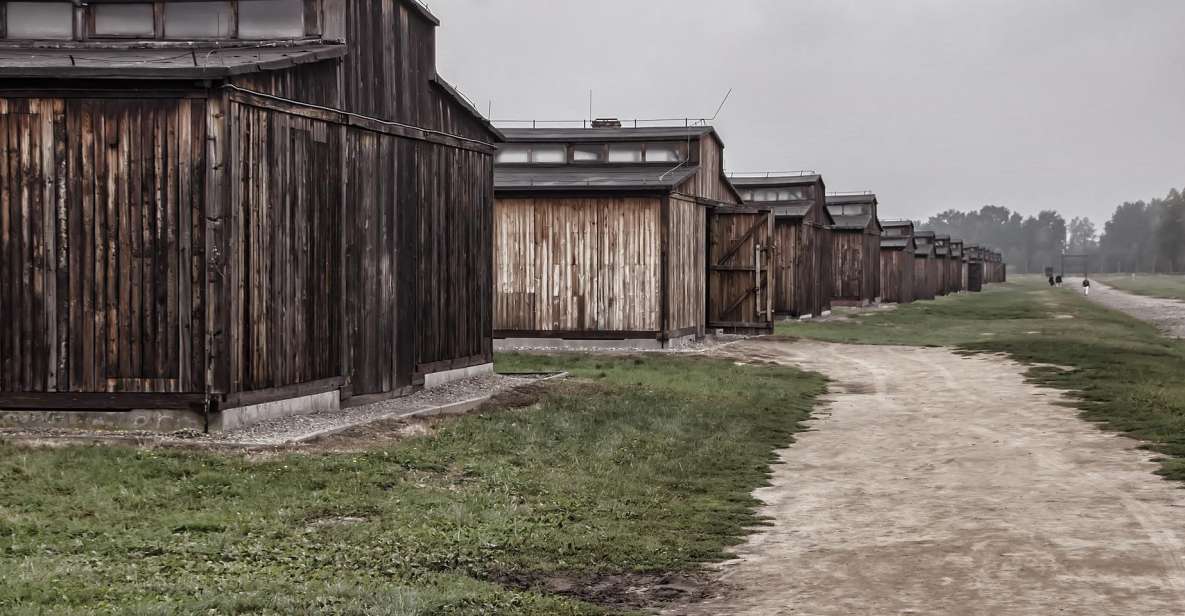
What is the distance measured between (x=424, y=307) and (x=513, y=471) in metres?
7.10

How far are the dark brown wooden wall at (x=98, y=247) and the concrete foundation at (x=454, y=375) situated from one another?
20.6ft

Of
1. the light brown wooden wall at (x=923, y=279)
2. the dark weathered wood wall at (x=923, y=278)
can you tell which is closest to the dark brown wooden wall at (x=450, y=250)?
the dark weathered wood wall at (x=923, y=278)

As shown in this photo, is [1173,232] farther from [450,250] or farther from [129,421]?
[129,421]

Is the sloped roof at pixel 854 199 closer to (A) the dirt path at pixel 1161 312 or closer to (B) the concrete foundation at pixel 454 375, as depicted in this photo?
(A) the dirt path at pixel 1161 312

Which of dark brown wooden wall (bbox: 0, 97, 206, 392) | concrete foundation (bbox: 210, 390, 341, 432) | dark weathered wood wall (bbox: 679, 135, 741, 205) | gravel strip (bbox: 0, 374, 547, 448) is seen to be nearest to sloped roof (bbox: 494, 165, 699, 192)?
dark weathered wood wall (bbox: 679, 135, 741, 205)

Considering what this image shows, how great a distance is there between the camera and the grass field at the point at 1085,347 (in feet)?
60.0

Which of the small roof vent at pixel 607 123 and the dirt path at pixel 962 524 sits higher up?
the small roof vent at pixel 607 123

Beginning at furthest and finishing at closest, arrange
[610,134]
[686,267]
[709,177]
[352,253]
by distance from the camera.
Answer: [709,177] < [610,134] < [686,267] < [352,253]

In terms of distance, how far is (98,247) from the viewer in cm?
1496

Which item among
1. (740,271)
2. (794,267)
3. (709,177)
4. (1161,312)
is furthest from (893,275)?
(740,271)

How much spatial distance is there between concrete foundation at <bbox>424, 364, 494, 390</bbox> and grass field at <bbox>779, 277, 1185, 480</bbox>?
1092 centimetres

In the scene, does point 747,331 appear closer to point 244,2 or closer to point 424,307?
point 424,307

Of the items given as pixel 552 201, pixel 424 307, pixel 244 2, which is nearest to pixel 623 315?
pixel 552 201

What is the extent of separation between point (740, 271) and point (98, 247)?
75.6 ft
